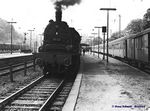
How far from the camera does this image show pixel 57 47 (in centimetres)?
1258

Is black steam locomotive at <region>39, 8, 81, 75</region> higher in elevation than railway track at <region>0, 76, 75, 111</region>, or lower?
higher

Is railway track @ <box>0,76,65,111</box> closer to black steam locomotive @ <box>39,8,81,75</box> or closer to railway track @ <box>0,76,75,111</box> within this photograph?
railway track @ <box>0,76,75,111</box>

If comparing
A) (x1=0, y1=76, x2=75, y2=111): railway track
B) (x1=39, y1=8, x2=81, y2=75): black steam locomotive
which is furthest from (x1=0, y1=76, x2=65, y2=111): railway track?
(x1=39, y1=8, x2=81, y2=75): black steam locomotive

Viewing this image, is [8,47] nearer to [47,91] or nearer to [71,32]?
[71,32]

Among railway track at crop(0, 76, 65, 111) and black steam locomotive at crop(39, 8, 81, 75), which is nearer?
railway track at crop(0, 76, 65, 111)

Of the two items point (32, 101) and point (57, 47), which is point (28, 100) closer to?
point (32, 101)

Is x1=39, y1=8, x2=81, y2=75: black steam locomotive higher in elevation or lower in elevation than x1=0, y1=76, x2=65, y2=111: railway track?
higher

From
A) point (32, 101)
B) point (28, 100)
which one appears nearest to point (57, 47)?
point (28, 100)

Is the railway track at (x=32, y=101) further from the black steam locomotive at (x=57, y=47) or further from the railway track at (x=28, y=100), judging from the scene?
the black steam locomotive at (x=57, y=47)

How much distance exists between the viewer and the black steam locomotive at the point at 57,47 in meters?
12.0

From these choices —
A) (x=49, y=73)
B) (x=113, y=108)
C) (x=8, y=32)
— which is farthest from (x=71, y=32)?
(x=8, y=32)

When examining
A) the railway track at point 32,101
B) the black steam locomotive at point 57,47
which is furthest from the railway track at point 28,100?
the black steam locomotive at point 57,47

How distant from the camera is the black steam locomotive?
12.0 metres

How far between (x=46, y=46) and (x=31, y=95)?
4.93 m
